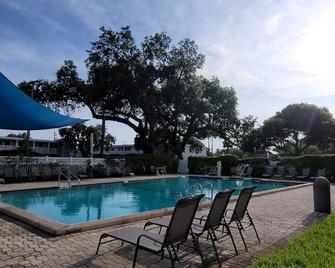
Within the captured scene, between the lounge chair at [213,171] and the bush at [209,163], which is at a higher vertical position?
the bush at [209,163]

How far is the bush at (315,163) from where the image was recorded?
23.3m

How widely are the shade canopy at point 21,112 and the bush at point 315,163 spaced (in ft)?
60.2

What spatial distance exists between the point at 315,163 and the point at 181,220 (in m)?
22.5

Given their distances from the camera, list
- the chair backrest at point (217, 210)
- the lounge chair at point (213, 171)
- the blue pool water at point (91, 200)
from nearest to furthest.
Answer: the chair backrest at point (217, 210)
the blue pool water at point (91, 200)
the lounge chair at point (213, 171)

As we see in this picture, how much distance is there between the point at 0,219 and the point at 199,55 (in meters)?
27.3

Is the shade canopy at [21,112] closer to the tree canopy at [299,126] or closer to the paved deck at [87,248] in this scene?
the paved deck at [87,248]

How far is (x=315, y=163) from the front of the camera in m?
24.2

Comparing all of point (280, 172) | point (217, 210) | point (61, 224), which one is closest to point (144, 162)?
point (280, 172)

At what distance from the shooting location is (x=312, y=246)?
5.41 m

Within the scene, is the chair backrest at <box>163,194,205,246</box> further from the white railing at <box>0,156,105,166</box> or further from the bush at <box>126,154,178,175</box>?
the bush at <box>126,154,178,175</box>

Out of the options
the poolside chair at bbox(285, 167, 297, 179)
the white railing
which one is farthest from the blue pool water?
the poolside chair at bbox(285, 167, 297, 179)

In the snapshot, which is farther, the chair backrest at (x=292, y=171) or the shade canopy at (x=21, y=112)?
the chair backrest at (x=292, y=171)

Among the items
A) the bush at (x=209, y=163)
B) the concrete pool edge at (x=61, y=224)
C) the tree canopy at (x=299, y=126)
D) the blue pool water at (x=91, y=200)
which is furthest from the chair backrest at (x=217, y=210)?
the tree canopy at (x=299, y=126)

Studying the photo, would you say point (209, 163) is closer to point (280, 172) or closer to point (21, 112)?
point (280, 172)
